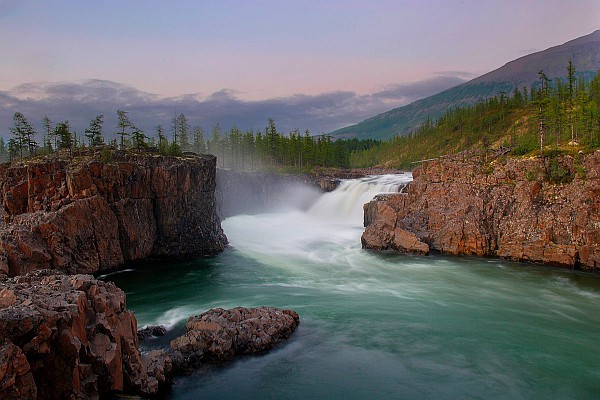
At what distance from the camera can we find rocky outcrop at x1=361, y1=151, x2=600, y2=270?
3203 cm

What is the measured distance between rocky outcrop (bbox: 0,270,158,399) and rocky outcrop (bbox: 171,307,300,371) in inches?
92.6

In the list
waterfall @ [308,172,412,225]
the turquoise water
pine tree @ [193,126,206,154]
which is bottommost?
the turquoise water

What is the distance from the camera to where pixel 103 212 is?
32281 mm

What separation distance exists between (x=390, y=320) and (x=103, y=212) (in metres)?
23.0

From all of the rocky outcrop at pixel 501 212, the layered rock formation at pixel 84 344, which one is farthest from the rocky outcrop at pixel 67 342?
the rocky outcrop at pixel 501 212

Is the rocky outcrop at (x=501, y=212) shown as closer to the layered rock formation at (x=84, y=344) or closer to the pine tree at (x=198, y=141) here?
the layered rock formation at (x=84, y=344)

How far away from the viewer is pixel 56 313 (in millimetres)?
12523

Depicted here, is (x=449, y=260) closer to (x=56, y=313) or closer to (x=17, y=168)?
(x=56, y=313)

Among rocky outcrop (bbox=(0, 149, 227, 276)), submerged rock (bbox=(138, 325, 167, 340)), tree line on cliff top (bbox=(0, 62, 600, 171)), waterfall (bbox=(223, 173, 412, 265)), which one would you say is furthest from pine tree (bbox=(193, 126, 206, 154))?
submerged rock (bbox=(138, 325, 167, 340))

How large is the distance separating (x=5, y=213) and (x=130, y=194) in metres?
9.30

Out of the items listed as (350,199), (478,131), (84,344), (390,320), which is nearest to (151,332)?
(84,344)

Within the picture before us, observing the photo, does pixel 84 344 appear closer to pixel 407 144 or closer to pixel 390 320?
pixel 390 320

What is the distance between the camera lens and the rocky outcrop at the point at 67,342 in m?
11.5

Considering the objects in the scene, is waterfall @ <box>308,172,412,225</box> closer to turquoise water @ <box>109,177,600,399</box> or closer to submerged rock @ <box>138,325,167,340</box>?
turquoise water @ <box>109,177,600,399</box>
